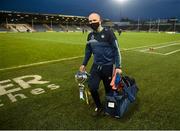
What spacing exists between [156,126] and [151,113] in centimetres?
50

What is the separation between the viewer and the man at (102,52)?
352cm

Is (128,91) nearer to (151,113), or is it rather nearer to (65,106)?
(151,113)

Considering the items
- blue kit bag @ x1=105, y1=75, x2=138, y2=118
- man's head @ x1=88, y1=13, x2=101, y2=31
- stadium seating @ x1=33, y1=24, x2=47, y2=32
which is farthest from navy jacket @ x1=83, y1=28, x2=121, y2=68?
stadium seating @ x1=33, y1=24, x2=47, y2=32

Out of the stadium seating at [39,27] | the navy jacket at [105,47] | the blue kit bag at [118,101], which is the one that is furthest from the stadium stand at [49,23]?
the blue kit bag at [118,101]

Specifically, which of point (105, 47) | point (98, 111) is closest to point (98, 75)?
point (105, 47)

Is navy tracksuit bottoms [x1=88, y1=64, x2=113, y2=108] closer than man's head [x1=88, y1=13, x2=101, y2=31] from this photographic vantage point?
No

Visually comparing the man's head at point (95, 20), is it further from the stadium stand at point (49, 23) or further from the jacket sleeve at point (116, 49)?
the stadium stand at point (49, 23)

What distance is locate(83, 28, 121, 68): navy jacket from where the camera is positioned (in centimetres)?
353

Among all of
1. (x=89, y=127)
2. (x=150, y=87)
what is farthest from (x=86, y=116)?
(x=150, y=87)

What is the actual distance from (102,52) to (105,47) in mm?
119

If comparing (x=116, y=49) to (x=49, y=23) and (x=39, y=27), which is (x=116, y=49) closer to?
(x=39, y=27)

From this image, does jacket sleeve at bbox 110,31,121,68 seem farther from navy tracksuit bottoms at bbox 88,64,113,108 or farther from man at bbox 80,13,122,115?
navy tracksuit bottoms at bbox 88,64,113,108

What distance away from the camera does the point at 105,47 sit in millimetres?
3617

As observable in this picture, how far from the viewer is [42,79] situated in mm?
6465
